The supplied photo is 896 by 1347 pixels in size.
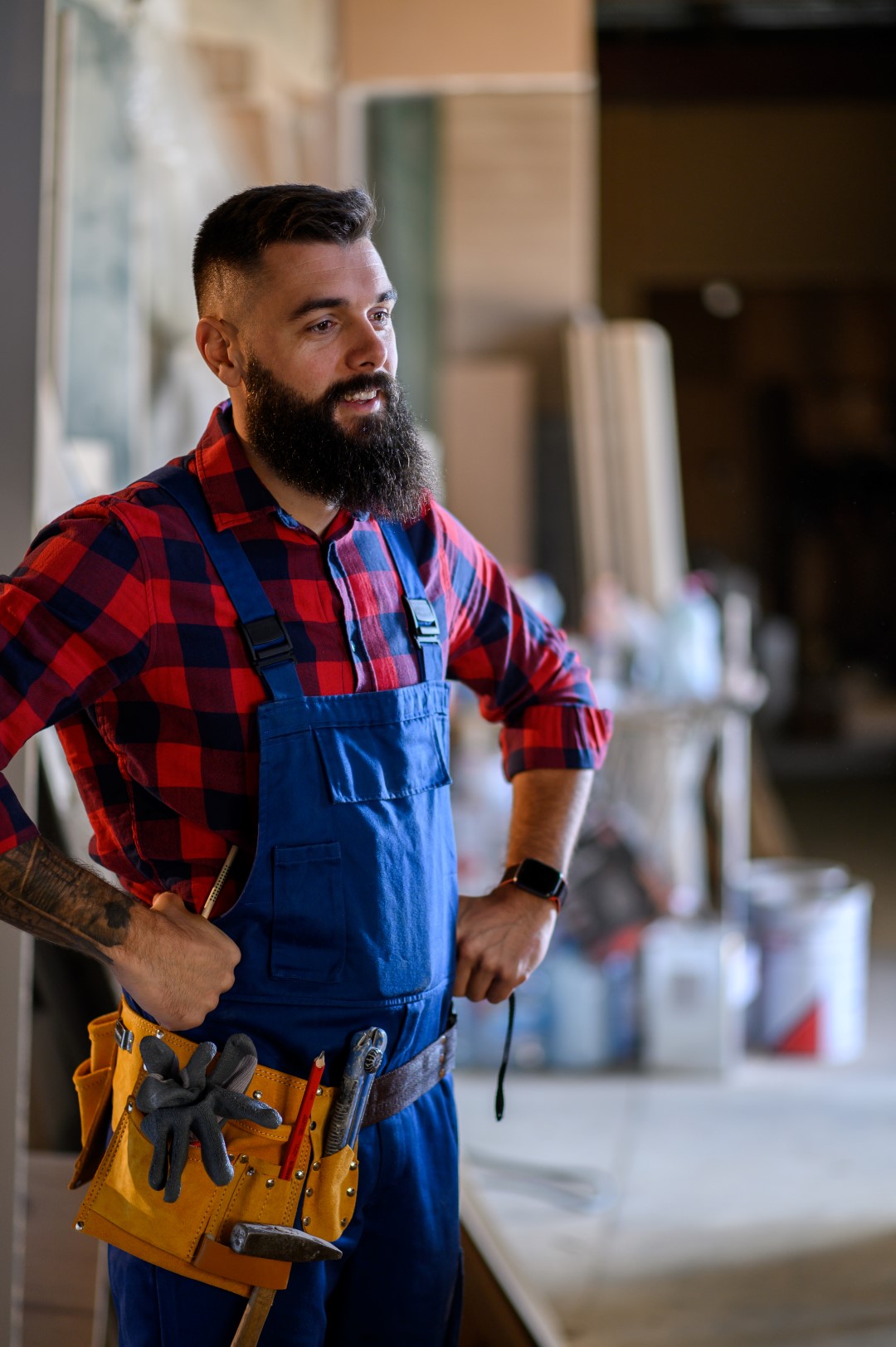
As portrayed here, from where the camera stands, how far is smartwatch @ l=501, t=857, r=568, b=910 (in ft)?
4.68

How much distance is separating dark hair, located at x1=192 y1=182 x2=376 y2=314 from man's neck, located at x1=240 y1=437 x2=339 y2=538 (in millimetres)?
162

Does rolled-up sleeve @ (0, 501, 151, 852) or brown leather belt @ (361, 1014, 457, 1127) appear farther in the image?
brown leather belt @ (361, 1014, 457, 1127)

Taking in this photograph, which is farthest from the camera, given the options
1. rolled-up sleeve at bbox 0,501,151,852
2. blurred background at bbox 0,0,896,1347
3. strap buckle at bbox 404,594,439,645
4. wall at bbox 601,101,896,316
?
wall at bbox 601,101,896,316

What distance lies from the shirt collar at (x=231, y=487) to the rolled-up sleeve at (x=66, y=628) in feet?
0.35

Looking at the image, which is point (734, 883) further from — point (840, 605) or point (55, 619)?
point (840, 605)

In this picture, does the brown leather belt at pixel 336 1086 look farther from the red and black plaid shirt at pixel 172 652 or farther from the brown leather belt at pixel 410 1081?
the red and black plaid shirt at pixel 172 652

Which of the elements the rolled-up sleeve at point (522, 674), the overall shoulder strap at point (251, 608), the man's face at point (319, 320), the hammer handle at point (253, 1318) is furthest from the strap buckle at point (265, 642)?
the hammer handle at point (253, 1318)

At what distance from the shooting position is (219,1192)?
1.18m

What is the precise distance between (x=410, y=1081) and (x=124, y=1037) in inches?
10.8

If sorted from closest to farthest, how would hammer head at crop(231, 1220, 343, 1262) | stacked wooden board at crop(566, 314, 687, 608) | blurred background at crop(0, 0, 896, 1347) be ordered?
hammer head at crop(231, 1220, 343, 1262)
blurred background at crop(0, 0, 896, 1347)
stacked wooden board at crop(566, 314, 687, 608)

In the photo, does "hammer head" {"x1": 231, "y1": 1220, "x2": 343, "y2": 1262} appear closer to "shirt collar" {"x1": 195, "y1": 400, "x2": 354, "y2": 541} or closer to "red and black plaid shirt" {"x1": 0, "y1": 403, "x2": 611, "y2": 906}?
"red and black plaid shirt" {"x1": 0, "y1": 403, "x2": 611, "y2": 906}

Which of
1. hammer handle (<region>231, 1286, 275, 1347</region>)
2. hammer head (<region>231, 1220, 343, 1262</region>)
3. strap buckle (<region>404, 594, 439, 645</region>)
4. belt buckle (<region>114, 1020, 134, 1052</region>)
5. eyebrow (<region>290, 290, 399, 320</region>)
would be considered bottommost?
hammer handle (<region>231, 1286, 275, 1347</region>)

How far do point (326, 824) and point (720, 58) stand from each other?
7727mm

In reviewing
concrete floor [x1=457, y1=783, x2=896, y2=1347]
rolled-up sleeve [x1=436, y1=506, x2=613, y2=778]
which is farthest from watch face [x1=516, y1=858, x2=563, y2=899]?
concrete floor [x1=457, y1=783, x2=896, y2=1347]
